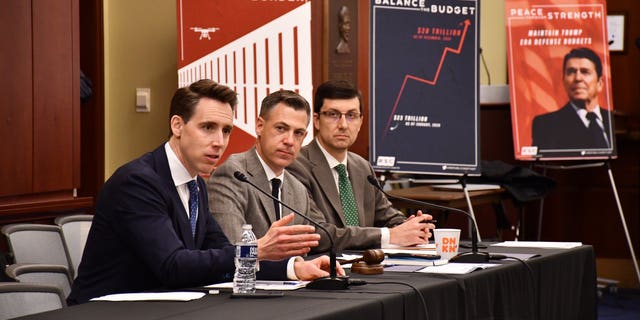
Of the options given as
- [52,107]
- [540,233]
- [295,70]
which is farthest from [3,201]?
[540,233]

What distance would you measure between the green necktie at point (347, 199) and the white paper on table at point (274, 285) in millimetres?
1666

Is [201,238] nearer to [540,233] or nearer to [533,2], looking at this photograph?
[533,2]

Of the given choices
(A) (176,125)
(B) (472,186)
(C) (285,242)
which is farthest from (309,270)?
(B) (472,186)

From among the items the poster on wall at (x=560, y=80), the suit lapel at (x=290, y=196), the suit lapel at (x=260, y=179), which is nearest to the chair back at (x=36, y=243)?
the suit lapel at (x=260, y=179)

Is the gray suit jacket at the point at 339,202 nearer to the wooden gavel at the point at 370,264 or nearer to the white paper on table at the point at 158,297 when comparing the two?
the wooden gavel at the point at 370,264

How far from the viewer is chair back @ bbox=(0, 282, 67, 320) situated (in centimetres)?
262

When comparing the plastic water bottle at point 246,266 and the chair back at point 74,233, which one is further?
the chair back at point 74,233

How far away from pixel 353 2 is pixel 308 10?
0.71 meters

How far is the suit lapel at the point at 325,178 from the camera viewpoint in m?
4.55

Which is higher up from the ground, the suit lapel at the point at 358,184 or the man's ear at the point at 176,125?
the man's ear at the point at 176,125

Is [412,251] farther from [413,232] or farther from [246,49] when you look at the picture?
[246,49]

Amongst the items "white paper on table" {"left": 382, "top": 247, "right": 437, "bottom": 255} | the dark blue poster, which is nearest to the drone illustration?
the dark blue poster

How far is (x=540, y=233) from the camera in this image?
8359mm

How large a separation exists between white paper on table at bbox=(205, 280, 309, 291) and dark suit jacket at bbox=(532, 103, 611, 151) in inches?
187
